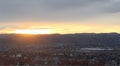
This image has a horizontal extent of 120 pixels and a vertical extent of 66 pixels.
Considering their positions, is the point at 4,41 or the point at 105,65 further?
the point at 4,41

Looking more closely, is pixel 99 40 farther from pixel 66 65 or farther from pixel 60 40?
pixel 66 65

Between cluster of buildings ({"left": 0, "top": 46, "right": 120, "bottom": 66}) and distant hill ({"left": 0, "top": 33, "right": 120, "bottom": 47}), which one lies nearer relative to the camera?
cluster of buildings ({"left": 0, "top": 46, "right": 120, "bottom": 66})

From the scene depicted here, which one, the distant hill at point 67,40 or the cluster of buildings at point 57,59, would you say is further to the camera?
the distant hill at point 67,40

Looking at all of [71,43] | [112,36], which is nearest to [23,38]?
[71,43]

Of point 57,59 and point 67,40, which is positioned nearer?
point 57,59

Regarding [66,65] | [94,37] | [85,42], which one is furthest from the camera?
[94,37]

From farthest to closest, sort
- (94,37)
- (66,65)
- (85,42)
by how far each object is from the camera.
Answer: (94,37)
(85,42)
(66,65)

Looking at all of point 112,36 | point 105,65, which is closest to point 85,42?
point 112,36
